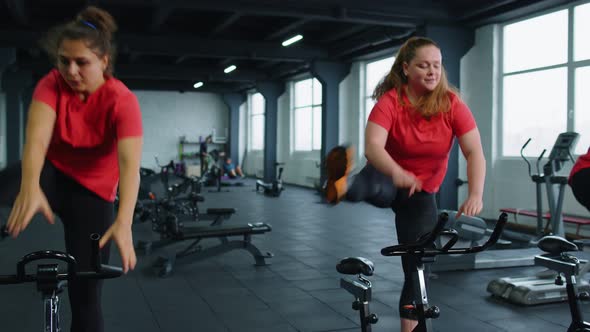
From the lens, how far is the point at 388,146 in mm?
1968

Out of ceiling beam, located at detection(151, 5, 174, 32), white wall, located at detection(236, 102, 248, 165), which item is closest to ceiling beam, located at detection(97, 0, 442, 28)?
ceiling beam, located at detection(151, 5, 174, 32)

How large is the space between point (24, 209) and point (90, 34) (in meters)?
0.51

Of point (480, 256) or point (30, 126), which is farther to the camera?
point (480, 256)

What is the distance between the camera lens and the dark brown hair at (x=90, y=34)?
1.52 meters

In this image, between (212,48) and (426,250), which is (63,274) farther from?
(212,48)

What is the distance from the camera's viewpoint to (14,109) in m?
12.6

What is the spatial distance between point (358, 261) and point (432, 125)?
1.73 feet

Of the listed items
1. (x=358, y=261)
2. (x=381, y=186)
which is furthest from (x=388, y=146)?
(x=358, y=261)

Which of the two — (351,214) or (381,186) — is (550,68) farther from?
(381,186)

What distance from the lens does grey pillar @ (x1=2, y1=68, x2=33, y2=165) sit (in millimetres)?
12289

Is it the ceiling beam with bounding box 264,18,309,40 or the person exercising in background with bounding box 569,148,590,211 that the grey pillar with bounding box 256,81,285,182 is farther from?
the person exercising in background with bounding box 569,148,590,211

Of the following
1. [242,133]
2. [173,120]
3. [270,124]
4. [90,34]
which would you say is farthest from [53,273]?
[242,133]

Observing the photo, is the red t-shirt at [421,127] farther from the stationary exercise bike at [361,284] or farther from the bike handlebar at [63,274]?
the bike handlebar at [63,274]

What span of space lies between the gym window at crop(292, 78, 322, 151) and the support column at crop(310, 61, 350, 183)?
170cm
